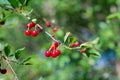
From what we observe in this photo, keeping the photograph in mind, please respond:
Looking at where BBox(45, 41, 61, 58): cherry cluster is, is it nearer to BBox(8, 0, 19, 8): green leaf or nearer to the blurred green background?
BBox(8, 0, 19, 8): green leaf

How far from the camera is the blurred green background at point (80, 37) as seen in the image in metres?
3.40

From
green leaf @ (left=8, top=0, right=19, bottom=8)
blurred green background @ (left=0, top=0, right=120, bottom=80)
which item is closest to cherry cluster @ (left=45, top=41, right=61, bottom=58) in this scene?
green leaf @ (left=8, top=0, right=19, bottom=8)

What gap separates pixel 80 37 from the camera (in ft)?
13.3

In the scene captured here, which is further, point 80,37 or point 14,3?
point 80,37

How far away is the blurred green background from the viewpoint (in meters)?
3.40

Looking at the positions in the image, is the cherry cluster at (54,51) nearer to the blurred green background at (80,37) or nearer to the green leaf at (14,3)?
the green leaf at (14,3)

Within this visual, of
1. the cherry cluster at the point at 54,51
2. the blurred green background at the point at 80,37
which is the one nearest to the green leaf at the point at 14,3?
the cherry cluster at the point at 54,51

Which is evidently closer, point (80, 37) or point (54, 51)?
point (54, 51)

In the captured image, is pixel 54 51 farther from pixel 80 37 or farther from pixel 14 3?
pixel 80 37

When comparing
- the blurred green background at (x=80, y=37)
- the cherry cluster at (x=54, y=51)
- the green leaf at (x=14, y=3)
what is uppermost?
the green leaf at (x=14, y=3)

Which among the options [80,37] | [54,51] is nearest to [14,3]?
[54,51]

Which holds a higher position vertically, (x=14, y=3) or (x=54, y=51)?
(x=14, y=3)

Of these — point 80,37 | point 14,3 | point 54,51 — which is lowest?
point 80,37

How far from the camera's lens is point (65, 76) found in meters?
3.61
